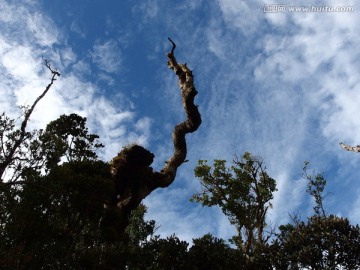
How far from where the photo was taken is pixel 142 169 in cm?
1873

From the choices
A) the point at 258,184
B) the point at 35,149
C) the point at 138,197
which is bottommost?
the point at 138,197

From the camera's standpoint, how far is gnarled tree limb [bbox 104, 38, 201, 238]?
58.2ft

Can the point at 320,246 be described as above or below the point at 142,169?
below

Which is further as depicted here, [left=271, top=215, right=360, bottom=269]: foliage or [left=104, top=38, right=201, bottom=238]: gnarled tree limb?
[left=104, top=38, right=201, bottom=238]: gnarled tree limb

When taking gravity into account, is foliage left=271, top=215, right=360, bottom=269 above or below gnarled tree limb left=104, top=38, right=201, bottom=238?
below

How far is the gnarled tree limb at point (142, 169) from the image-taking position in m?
17.7

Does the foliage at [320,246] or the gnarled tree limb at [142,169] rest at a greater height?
the gnarled tree limb at [142,169]

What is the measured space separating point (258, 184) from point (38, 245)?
60.4ft

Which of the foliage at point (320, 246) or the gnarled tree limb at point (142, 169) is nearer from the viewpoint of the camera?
the foliage at point (320, 246)

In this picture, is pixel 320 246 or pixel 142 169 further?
pixel 142 169

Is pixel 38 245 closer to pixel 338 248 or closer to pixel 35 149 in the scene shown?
pixel 35 149

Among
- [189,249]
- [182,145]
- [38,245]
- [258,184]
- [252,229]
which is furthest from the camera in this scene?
[258,184]

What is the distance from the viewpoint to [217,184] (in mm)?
27531

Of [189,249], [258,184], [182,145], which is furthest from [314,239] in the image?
[258,184]
